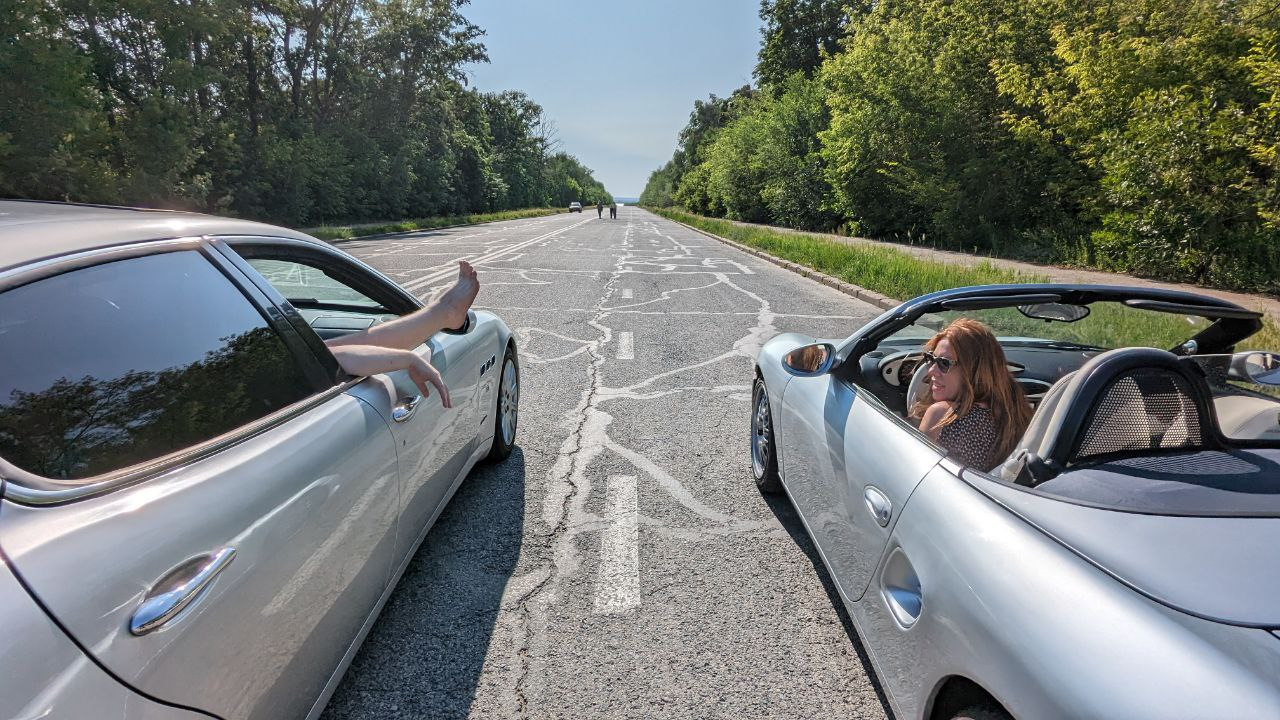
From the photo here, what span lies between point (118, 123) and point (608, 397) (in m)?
25.3

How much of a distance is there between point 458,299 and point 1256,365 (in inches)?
123

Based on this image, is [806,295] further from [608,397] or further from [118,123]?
[118,123]

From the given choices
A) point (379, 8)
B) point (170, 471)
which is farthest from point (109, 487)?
point (379, 8)

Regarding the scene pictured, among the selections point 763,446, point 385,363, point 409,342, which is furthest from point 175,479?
point 763,446

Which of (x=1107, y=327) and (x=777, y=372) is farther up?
(x=1107, y=327)

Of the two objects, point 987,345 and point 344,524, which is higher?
point 987,345

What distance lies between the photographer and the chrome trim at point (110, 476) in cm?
117

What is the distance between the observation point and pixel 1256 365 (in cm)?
236

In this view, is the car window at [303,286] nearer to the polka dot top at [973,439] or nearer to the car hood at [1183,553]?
the polka dot top at [973,439]

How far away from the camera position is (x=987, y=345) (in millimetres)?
2303

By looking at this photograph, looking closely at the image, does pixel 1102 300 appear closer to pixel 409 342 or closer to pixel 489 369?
pixel 409 342

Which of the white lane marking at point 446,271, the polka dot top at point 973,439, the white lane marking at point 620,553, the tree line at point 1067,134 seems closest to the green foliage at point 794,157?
the tree line at point 1067,134

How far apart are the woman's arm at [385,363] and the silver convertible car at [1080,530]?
1573mm

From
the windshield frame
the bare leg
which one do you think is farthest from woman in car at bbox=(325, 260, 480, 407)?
the windshield frame
